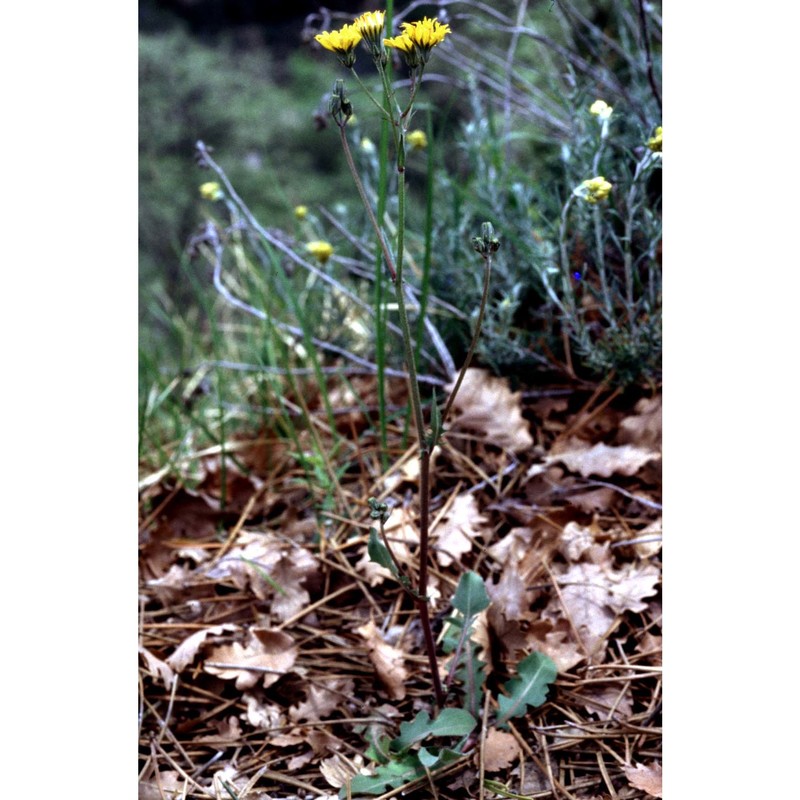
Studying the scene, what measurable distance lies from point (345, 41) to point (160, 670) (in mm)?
895

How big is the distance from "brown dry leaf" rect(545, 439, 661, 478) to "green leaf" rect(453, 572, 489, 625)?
1.39 ft

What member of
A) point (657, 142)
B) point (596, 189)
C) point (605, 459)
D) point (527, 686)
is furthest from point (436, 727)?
point (657, 142)

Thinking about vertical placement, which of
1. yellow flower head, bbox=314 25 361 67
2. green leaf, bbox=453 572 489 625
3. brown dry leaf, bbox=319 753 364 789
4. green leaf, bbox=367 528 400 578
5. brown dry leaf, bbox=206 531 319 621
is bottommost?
brown dry leaf, bbox=319 753 364 789

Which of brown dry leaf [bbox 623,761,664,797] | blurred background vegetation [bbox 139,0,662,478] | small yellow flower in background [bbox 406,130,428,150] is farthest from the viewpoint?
small yellow flower in background [bbox 406,130,428,150]

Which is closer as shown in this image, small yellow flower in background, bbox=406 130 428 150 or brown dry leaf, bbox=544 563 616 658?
brown dry leaf, bbox=544 563 616 658

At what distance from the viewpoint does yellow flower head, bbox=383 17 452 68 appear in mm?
794

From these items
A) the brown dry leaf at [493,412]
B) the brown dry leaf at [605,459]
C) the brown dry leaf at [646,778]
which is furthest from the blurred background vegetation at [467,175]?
the brown dry leaf at [646,778]

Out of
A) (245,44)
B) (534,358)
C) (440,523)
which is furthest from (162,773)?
(245,44)

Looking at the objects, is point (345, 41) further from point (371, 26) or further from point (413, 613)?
point (413, 613)

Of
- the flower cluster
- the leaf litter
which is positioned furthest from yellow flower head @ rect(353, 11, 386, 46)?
the leaf litter

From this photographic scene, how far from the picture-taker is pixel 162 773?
1049 millimetres

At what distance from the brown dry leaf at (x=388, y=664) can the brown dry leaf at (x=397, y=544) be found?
0.14m

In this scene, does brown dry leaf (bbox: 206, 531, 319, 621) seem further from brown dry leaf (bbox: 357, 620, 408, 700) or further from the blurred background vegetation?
the blurred background vegetation

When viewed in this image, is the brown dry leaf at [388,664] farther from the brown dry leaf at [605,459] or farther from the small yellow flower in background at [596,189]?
the small yellow flower in background at [596,189]
